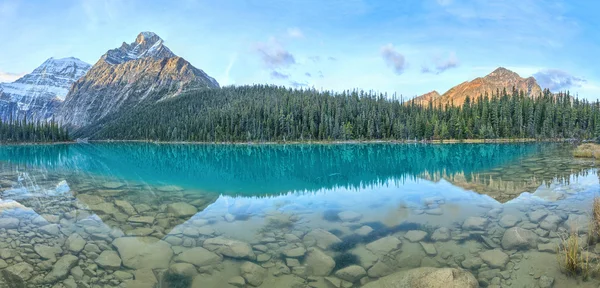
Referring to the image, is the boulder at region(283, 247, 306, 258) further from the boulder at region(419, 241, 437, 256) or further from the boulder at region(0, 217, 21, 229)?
the boulder at region(0, 217, 21, 229)

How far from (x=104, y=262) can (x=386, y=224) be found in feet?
40.9

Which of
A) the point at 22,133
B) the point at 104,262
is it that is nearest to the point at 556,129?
the point at 104,262

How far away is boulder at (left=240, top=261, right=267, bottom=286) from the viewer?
11328 mm

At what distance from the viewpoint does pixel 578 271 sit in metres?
10.8

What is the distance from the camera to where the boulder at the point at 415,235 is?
14868mm

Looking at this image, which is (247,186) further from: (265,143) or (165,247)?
(265,143)

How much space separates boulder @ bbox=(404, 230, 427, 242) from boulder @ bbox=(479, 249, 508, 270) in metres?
2.58

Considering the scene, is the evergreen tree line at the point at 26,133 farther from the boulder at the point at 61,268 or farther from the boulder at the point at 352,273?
the boulder at the point at 352,273

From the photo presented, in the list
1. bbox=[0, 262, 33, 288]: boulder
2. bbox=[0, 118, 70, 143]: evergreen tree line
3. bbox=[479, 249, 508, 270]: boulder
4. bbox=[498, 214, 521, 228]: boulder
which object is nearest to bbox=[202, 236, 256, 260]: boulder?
bbox=[0, 262, 33, 288]: boulder

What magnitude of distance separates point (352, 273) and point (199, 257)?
5.80 metres

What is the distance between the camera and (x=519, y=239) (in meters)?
13.7

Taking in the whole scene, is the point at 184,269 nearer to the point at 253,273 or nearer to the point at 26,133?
the point at 253,273

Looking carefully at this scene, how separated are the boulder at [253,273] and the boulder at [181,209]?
343 inches

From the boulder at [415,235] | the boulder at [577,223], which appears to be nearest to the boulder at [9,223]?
the boulder at [415,235]
